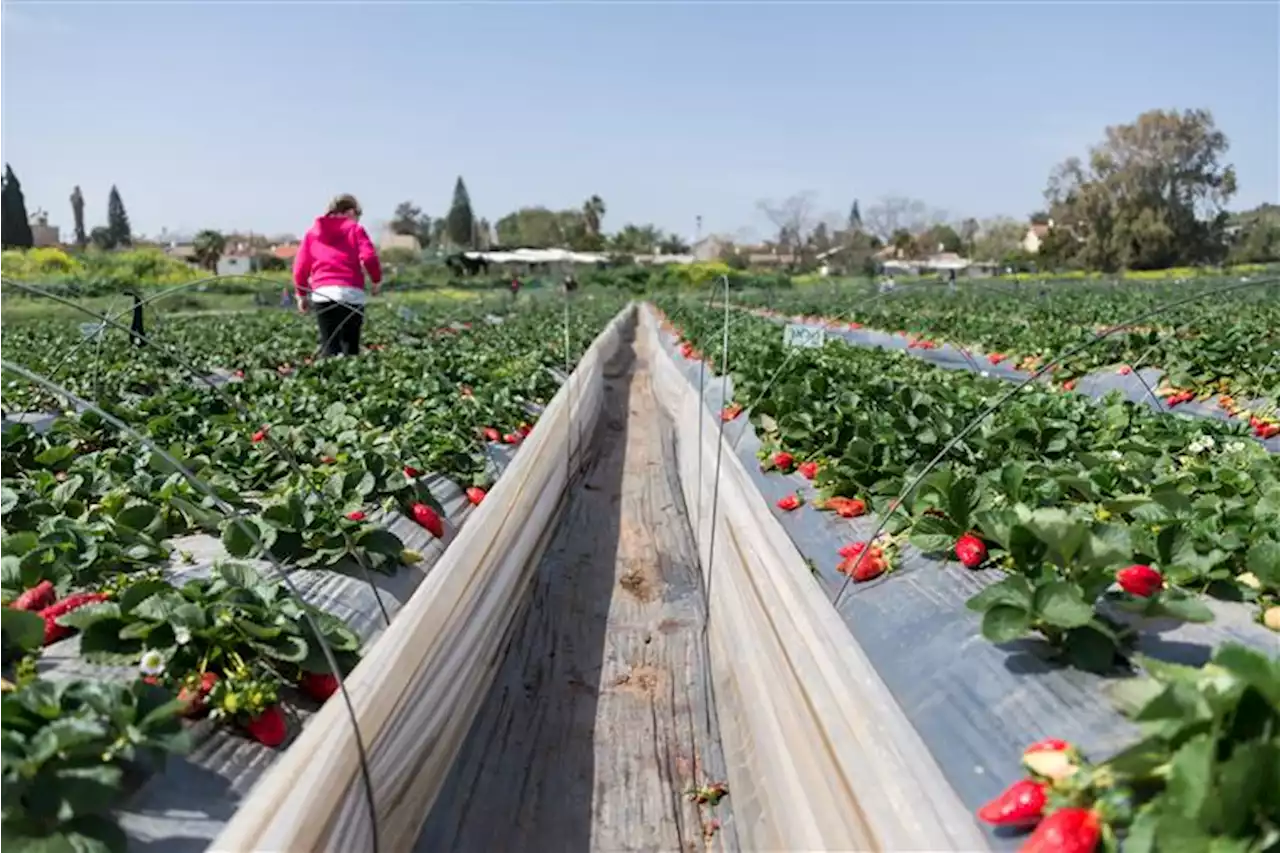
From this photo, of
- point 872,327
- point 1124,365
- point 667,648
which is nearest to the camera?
point 667,648

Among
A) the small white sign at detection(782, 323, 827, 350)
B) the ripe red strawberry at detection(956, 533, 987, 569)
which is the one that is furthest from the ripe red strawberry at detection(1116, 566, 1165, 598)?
the small white sign at detection(782, 323, 827, 350)

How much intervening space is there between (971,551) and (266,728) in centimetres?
180

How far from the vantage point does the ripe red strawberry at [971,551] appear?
2.85 m

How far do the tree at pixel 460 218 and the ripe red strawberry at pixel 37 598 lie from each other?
101362mm

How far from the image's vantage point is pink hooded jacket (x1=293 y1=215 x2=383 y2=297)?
782 centimetres

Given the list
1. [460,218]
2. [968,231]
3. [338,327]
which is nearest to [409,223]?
[460,218]

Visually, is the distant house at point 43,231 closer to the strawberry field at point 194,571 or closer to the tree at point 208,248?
the tree at point 208,248

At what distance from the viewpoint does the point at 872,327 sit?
16609mm

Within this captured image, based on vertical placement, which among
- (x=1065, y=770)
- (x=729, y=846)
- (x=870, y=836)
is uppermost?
(x=1065, y=770)

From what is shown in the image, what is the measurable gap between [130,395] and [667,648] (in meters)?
4.69

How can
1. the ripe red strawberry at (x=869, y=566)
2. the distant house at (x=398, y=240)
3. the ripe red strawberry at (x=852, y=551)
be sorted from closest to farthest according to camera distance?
the ripe red strawberry at (x=869, y=566)
the ripe red strawberry at (x=852, y=551)
the distant house at (x=398, y=240)

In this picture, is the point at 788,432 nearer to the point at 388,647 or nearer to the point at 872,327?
the point at 388,647

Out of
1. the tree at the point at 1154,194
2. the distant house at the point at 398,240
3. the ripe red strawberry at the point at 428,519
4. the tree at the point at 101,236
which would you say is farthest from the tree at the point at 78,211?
the ripe red strawberry at the point at 428,519

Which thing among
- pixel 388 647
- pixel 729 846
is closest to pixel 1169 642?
pixel 729 846
